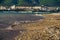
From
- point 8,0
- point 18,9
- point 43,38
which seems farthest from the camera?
point 8,0

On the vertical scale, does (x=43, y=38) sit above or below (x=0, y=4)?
above

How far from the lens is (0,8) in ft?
489

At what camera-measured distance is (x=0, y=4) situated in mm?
157375

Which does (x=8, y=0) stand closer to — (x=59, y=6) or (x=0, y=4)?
(x=0, y=4)

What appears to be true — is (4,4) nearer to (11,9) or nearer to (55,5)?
(11,9)

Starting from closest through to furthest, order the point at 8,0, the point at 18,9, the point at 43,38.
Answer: the point at 43,38, the point at 18,9, the point at 8,0

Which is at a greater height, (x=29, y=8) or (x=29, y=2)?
(x=29, y=8)

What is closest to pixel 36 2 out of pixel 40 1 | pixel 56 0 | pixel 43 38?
pixel 40 1

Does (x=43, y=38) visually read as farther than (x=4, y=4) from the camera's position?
No

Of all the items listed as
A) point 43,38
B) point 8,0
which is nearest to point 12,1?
point 8,0

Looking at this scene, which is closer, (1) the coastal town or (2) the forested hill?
(1) the coastal town

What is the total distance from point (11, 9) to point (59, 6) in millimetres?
28276

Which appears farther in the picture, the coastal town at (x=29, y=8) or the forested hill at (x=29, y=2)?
the forested hill at (x=29, y=2)

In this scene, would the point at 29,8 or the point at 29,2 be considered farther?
the point at 29,2
